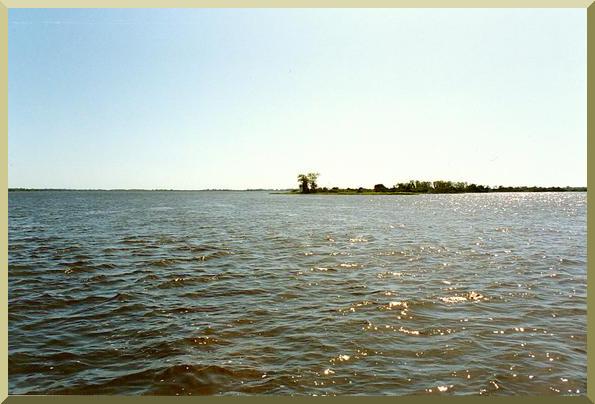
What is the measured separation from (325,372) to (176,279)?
12.3 m

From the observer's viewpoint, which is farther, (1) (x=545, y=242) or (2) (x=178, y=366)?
(1) (x=545, y=242)

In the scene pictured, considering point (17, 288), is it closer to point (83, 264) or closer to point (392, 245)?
point (83, 264)

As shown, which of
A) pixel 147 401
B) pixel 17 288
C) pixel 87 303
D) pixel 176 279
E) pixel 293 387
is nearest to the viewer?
pixel 147 401

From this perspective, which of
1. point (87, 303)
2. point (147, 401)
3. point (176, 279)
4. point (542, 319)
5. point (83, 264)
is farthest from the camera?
point (83, 264)

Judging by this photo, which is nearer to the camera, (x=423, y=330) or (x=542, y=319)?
(x=423, y=330)

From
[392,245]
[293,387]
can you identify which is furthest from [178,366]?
[392,245]

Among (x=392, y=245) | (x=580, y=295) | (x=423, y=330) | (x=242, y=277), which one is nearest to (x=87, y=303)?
(x=242, y=277)

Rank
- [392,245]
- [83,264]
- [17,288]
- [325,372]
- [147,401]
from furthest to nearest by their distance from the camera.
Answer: [392,245]
[83,264]
[17,288]
[325,372]
[147,401]

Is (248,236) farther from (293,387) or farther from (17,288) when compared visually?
(293,387)

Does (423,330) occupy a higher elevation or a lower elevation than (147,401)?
lower

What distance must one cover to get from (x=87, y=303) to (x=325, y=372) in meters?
10.8

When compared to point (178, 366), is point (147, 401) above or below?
above

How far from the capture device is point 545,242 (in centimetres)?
3409

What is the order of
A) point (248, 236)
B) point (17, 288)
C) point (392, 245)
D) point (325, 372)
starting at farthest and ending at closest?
point (248, 236), point (392, 245), point (17, 288), point (325, 372)
